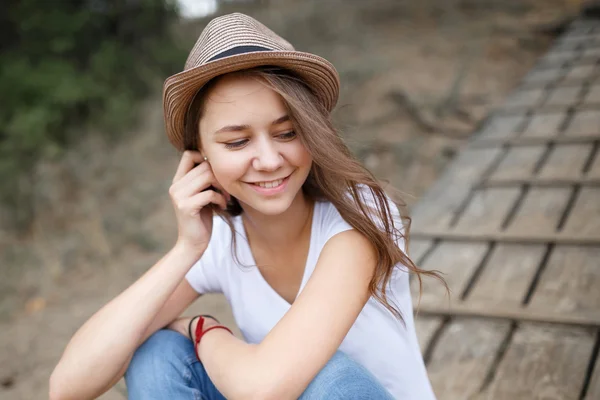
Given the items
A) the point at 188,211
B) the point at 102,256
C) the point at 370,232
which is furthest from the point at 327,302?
the point at 102,256

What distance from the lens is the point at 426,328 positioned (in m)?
2.33

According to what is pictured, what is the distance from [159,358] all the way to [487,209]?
7.07ft

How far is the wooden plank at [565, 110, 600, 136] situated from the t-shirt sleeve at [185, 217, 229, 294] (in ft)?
9.31

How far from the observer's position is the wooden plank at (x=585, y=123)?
3.64 meters

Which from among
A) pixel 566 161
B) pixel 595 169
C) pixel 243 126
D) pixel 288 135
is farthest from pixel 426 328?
pixel 566 161

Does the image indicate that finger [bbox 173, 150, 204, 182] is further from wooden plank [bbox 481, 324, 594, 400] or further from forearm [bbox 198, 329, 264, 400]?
wooden plank [bbox 481, 324, 594, 400]

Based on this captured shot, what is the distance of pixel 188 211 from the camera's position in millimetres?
1647

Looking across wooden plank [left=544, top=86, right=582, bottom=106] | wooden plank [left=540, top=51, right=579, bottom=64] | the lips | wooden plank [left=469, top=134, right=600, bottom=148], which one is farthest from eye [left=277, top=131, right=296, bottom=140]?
wooden plank [left=540, top=51, right=579, bottom=64]

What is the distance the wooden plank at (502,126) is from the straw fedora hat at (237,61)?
2852 millimetres

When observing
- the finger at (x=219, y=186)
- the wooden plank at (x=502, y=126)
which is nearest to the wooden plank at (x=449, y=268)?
the finger at (x=219, y=186)

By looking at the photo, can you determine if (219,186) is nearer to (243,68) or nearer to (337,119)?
(243,68)

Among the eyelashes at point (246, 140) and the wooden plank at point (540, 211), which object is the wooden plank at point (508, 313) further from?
the eyelashes at point (246, 140)

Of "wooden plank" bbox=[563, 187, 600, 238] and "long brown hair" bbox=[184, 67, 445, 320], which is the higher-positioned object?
"long brown hair" bbox=[184, 67, 445, 320]

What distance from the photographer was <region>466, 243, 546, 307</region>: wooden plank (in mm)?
2377
